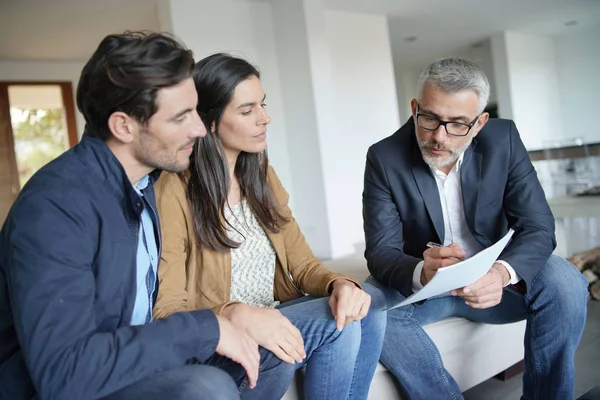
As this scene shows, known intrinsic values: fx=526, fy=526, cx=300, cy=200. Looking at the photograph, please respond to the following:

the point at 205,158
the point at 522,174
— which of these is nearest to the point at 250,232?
the point at 205,158

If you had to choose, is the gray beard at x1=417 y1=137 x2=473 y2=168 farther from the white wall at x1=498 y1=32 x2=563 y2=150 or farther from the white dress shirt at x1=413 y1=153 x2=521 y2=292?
the white wall at x1=498 y1=32 x2=563 y2=150

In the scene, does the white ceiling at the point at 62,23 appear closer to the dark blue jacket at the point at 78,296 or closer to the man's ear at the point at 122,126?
the man's ear at the point at 122,126

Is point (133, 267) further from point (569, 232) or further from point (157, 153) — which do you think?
point (569, 232)

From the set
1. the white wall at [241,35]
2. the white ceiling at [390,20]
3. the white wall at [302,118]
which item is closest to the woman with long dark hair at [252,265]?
the white wall at [241,35]

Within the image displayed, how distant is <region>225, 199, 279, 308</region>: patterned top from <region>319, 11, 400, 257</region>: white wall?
141 inches

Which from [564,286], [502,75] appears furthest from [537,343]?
[502,75]

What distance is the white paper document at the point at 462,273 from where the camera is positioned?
4.11 ft

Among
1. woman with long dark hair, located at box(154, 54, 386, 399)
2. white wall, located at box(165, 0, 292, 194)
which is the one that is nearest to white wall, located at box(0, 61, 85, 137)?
white wall, located at box(165, 0, 292, 194)

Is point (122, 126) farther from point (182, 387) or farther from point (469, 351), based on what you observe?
point (469, 351)

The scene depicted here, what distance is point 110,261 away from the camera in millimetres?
987

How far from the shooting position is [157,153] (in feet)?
3.71

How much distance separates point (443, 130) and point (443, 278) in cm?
57

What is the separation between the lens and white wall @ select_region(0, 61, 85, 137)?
645cm

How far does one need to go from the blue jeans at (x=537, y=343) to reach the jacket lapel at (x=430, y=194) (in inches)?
11.6
